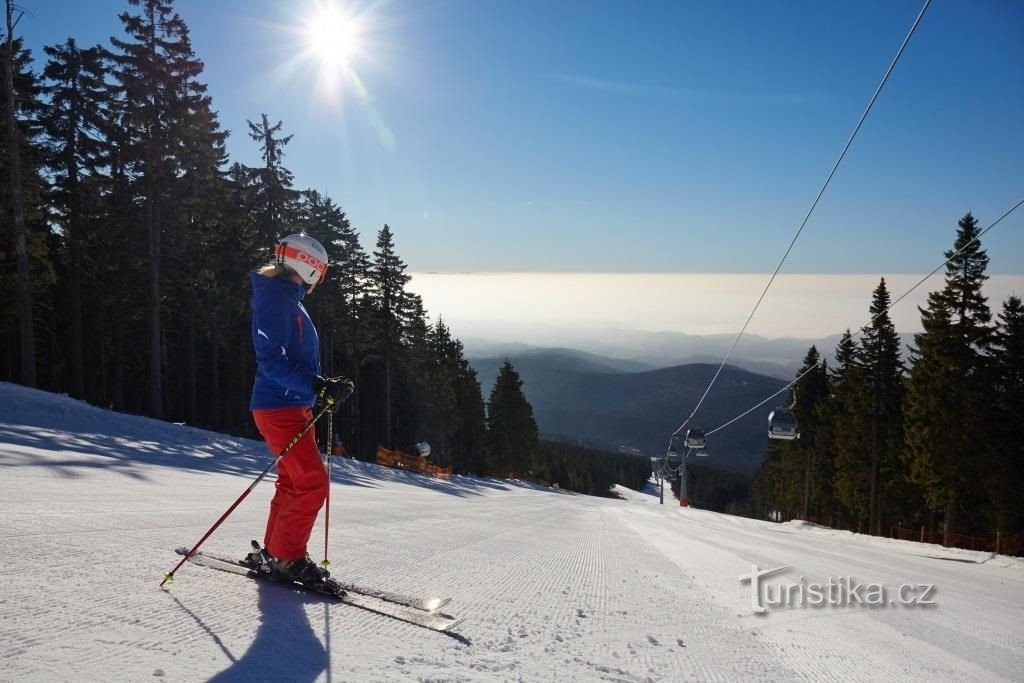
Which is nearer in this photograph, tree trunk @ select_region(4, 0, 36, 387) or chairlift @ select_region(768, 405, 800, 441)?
tree trunk @ select_region(4, 0, 36, 387)

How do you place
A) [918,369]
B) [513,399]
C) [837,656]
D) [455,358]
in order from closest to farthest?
[837,656] → [918,369] → [455,358] → [513,399]

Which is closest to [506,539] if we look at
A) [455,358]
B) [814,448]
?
[814,448]

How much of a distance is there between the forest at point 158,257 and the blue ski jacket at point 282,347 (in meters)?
22.8

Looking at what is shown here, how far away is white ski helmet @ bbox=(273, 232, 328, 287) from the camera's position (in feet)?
11.5

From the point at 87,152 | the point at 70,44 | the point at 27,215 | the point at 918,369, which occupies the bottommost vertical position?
the point at 918,369

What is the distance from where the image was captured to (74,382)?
1070 inches

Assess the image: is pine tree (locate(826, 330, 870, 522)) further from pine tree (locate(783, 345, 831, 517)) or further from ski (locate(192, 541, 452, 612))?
ski (locate(192, 541, 452, 612))

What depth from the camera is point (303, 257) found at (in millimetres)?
3553

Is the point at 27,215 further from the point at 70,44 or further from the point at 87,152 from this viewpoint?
the point at 70,44

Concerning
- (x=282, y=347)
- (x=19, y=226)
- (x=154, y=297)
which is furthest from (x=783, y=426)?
(x=19, y=226)

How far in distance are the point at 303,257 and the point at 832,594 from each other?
170 inches

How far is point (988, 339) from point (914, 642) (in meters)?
32.9

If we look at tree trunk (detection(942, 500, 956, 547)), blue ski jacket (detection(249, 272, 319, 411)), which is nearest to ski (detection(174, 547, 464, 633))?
blue ski jacket (detection(249, 272, 319, 411))

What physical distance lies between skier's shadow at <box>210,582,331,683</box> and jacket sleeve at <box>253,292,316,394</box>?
1.17 m
